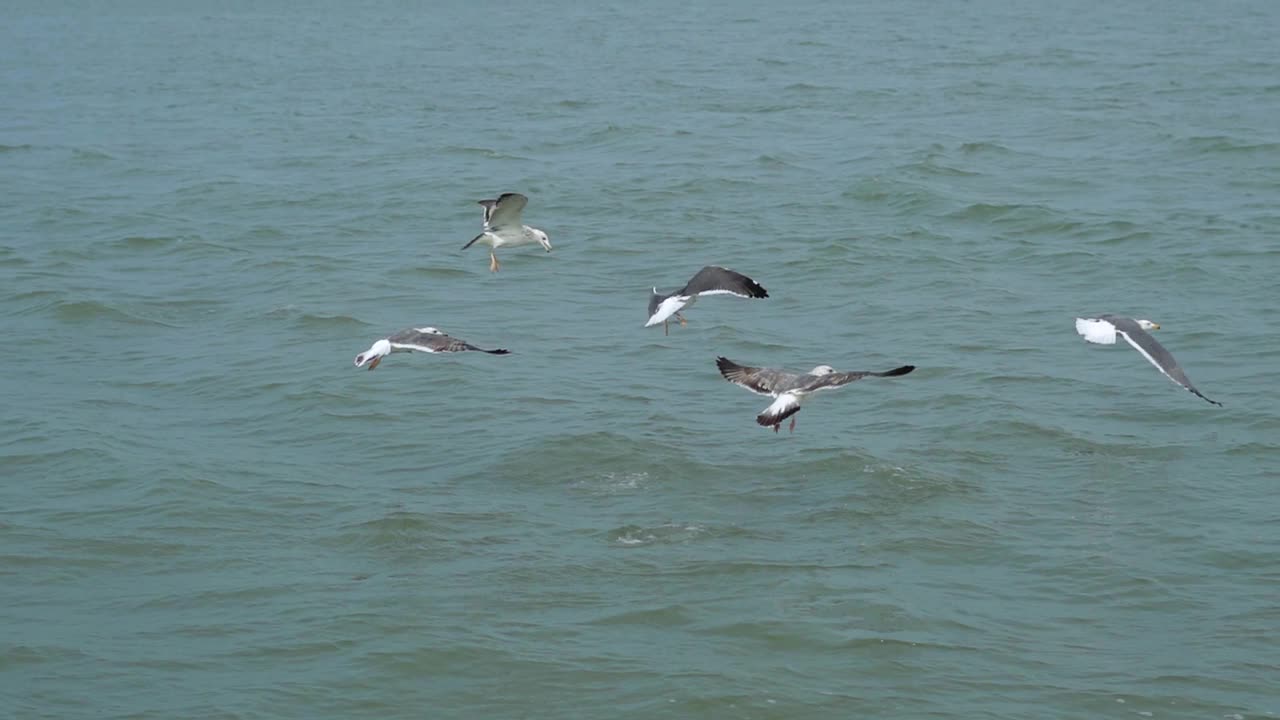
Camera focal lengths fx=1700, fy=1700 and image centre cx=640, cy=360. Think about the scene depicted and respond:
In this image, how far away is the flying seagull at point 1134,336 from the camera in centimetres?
1452

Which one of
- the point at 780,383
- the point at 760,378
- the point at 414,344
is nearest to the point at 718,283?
the point at 760,378

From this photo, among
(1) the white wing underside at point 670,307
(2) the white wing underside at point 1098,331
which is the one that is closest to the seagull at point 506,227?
(1) the white wing underside at point 670,307

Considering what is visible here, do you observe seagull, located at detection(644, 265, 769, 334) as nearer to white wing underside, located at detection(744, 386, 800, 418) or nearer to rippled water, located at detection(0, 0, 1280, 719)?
white wing underside, located at detection(744, 386, 800, 418)

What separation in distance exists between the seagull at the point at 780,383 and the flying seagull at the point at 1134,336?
2909 mm

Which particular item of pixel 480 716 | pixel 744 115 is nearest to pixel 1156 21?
pixel 744 115

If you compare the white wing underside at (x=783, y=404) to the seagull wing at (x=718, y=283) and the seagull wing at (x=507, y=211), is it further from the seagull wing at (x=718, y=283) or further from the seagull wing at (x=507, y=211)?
the seagull wing at (x=507, y=211)

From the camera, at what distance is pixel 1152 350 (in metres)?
14.8

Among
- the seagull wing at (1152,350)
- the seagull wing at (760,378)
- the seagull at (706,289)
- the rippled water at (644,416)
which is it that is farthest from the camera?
the seagull wing at (1152,350)

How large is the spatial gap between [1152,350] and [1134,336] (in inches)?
12.0

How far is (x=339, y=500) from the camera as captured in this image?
47.0ft

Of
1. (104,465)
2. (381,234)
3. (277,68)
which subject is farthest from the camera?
(277,68)

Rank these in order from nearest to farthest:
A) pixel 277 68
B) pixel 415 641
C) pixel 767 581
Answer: pixel 415 641 < pixel 767 581 < pixel 277 68

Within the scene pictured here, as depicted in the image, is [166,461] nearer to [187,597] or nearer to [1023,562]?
[187,597]

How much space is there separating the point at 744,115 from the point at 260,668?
24.4m
